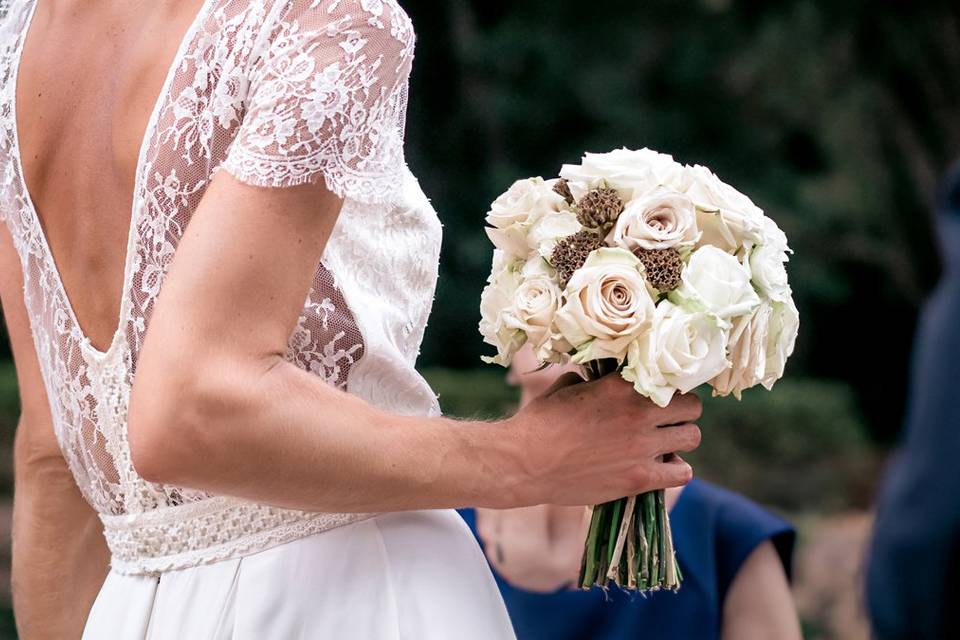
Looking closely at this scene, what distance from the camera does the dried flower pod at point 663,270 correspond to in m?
2.11

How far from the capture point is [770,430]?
11.0 m

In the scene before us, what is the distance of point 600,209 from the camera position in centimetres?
219

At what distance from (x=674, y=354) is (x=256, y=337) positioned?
0.65m

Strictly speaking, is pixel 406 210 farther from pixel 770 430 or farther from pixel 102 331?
pixel 770 430

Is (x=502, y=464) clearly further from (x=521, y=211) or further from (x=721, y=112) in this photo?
(x=721, y=112)

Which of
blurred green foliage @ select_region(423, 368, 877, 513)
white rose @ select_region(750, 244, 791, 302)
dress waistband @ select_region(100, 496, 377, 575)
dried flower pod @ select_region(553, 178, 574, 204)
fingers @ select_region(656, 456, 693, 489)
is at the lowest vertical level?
blurred green foliage @ select_region(423, 368, 877, 513)

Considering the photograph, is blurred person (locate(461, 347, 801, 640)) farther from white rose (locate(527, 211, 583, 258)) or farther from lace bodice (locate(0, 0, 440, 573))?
lace bodice (locate(0, 0, 440, 573))

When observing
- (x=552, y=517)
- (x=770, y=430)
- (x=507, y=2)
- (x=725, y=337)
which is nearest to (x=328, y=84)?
(x=725, y=337)

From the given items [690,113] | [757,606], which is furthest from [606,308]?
[690,113]

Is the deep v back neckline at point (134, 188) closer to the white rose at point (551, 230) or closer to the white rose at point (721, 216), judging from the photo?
the white rose at point (551, 230)

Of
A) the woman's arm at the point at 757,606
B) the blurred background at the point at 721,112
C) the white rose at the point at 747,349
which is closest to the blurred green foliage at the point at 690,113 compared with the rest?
the blurred background at the point at 721,112

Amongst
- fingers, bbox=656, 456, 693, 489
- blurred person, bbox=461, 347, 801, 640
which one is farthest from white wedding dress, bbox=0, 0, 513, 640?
blurred person, bbox=461, 347, 801, 640

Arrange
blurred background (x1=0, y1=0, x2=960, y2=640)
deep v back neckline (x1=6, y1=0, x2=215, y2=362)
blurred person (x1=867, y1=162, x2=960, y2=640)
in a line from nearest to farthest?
blurred person (x1=867, y1=162, x2=960, y2=640) → deep v back neckline (x1=6, y1=0, x2=215, y2=362) → blurred background (x1=0, y1=0, x2=960, y2=640)

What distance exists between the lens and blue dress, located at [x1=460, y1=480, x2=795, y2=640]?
3844 millimetres
